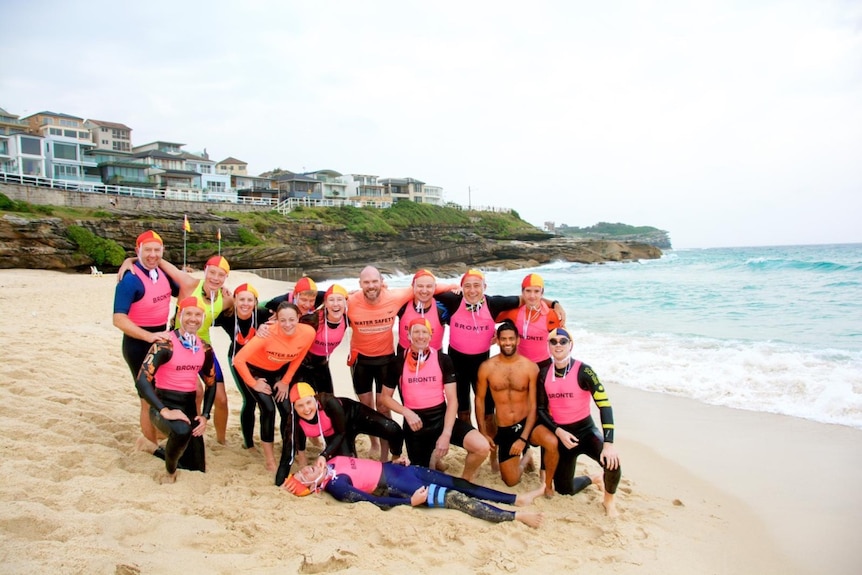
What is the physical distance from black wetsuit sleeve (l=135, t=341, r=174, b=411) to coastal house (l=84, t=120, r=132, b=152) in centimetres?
5449

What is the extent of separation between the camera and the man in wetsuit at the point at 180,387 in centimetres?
431

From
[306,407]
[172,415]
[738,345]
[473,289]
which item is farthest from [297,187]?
[172,415]

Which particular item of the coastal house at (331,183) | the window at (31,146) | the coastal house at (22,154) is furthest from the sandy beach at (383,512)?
the coastal house at (331,183)

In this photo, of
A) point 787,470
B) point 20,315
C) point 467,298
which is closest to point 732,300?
point 787,470

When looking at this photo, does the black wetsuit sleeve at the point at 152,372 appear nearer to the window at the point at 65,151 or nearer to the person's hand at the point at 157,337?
the person's hand at the point at 157,337

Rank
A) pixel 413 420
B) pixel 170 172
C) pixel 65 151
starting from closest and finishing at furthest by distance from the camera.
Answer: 1. pixel 413 420
2. pixel 65 151
3. pixel 170 172

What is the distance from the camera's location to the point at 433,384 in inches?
200

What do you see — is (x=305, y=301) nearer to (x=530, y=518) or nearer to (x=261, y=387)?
(x=261, y=387)

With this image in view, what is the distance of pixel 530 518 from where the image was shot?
13.4ft

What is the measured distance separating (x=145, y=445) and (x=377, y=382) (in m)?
2.23

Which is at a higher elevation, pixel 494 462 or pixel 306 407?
pixel 306 407

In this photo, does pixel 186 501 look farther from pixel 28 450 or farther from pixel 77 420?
pixel 77 420

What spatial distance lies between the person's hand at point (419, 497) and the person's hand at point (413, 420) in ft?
2.47

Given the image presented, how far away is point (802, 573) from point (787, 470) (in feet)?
6.04
